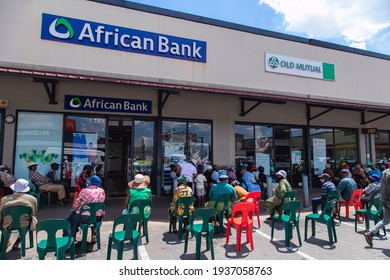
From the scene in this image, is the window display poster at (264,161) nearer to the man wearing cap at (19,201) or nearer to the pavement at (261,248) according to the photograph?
the pavement at (261,248)

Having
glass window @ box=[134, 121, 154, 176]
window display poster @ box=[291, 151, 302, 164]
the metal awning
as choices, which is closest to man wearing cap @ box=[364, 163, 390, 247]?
the metal awning

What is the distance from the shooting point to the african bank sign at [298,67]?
11.5m

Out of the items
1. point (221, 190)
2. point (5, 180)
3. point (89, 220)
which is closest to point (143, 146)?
point (5, 180)

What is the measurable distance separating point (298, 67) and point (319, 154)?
4073 millimetres

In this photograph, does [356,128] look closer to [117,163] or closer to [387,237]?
[387,237]

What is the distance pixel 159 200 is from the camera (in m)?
8.77

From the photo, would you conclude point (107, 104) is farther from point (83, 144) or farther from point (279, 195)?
point (279, 195)

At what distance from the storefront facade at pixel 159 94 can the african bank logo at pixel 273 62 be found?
0.39 ft

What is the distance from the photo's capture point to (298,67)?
1195 centimetres

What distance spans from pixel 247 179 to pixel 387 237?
3.46 meters

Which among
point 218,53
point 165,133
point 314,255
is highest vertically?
point 218,53

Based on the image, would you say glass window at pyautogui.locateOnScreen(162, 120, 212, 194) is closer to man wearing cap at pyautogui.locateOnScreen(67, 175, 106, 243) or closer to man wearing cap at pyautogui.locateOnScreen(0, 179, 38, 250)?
man wearing cap at pyautogui.locateOnScreen(67, 175, 106, 243)

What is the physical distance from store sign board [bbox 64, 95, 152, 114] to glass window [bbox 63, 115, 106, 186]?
1.22 ft
